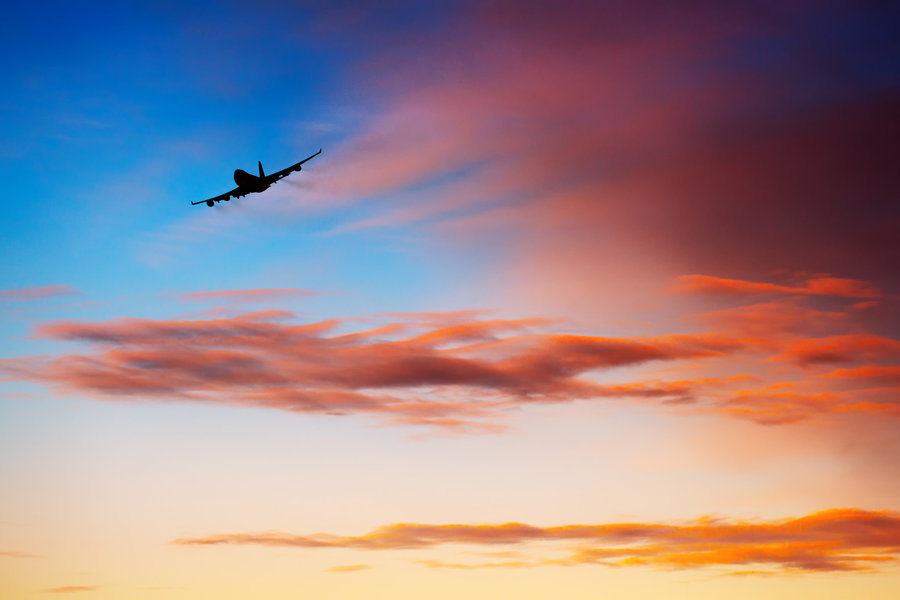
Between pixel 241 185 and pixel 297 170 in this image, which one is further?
pixel 241 185

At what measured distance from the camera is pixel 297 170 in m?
136

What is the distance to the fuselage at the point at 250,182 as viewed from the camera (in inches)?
5657

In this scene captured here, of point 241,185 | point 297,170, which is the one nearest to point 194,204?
point 241,185

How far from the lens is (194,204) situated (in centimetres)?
14425

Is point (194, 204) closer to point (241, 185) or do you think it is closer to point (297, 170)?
point (241, 185)

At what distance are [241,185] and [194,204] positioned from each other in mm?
8223

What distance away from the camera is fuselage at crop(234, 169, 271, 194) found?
471 ft

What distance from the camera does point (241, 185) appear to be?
144875 millimetres

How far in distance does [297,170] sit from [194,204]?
20478 millimetres

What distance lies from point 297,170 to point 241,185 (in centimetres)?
1390

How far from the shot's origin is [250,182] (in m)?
144
